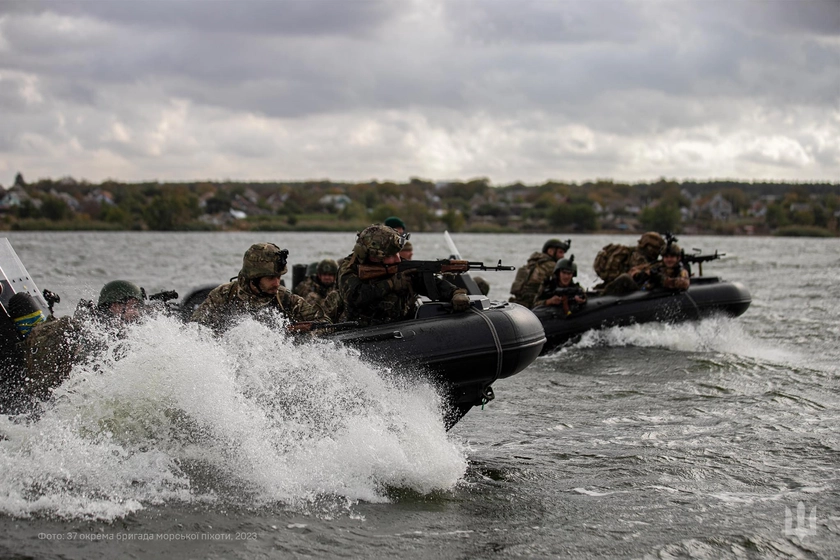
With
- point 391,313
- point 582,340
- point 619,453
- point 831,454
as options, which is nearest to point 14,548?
point 391,313

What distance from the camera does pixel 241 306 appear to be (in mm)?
7094

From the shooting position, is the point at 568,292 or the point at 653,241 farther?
A: the point at 653,241

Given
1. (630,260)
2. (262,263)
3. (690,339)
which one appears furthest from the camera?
(630,260)

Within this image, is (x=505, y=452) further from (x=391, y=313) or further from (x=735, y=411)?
(x=735, y=411)

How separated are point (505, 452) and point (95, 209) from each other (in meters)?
109

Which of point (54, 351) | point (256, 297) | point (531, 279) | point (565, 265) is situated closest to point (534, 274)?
point (531, 279)

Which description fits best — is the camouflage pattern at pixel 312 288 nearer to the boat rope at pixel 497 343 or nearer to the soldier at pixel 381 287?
the soldier at pixel 381 287

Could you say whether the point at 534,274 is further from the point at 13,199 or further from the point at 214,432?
the point at 13,199

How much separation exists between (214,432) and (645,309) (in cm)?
923

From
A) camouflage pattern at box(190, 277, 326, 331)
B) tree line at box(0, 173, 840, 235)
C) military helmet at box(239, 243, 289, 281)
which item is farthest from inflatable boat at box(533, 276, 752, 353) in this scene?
tree line at box(0, 173, 840, 235)

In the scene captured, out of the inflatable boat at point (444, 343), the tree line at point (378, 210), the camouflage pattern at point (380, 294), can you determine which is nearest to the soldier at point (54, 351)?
the inflatable boat at point (444, 343)

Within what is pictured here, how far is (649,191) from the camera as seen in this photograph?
144 m

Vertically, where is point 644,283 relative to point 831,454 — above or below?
above

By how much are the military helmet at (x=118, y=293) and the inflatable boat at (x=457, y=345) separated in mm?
1460
